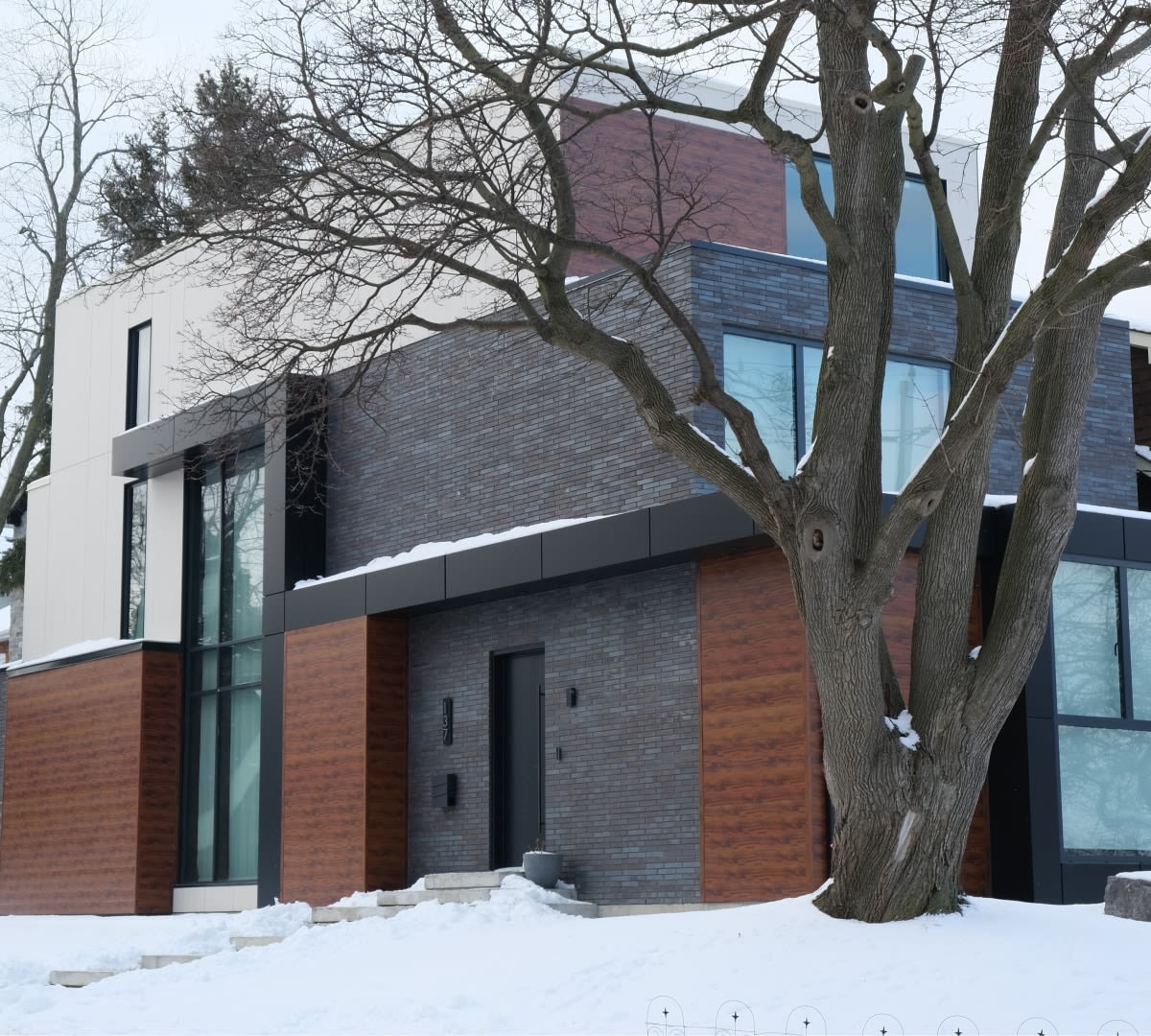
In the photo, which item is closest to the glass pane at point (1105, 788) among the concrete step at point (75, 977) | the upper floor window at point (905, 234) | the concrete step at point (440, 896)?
the concrete step at point (440, 896)

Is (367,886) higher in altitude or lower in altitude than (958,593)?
lower

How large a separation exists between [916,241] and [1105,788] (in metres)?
8.70

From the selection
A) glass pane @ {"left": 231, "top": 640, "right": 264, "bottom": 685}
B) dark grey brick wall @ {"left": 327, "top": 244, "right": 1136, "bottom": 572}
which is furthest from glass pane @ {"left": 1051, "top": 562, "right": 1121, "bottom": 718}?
glass pane @ {"left": 231, "top": 640, "right": 264, "bottom": 685}

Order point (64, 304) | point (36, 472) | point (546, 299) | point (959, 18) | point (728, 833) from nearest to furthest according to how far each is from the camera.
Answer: point (959, 18)
point (546, 299)
point (728, 833)
point (64, 304)
point (36, 472)

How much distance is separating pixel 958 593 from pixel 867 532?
0.77 metres

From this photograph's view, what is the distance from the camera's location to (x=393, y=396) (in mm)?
19016

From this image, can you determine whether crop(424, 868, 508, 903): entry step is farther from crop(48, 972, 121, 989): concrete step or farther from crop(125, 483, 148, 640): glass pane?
crop(125, 483, 148, 640): glass pane

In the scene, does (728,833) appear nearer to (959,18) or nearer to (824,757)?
(824,757)

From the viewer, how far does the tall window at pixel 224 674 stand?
20672 mm

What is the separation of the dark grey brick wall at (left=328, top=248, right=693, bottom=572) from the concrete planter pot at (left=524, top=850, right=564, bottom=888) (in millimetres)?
3351

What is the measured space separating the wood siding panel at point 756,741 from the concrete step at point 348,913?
329cm

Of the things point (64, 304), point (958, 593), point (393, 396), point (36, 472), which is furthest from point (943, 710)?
point (36, 472)

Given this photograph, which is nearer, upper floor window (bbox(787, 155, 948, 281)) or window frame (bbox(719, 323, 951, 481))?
window frame (bbox(719, 323, 951, 481))

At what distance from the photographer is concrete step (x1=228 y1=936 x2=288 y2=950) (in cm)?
1514
